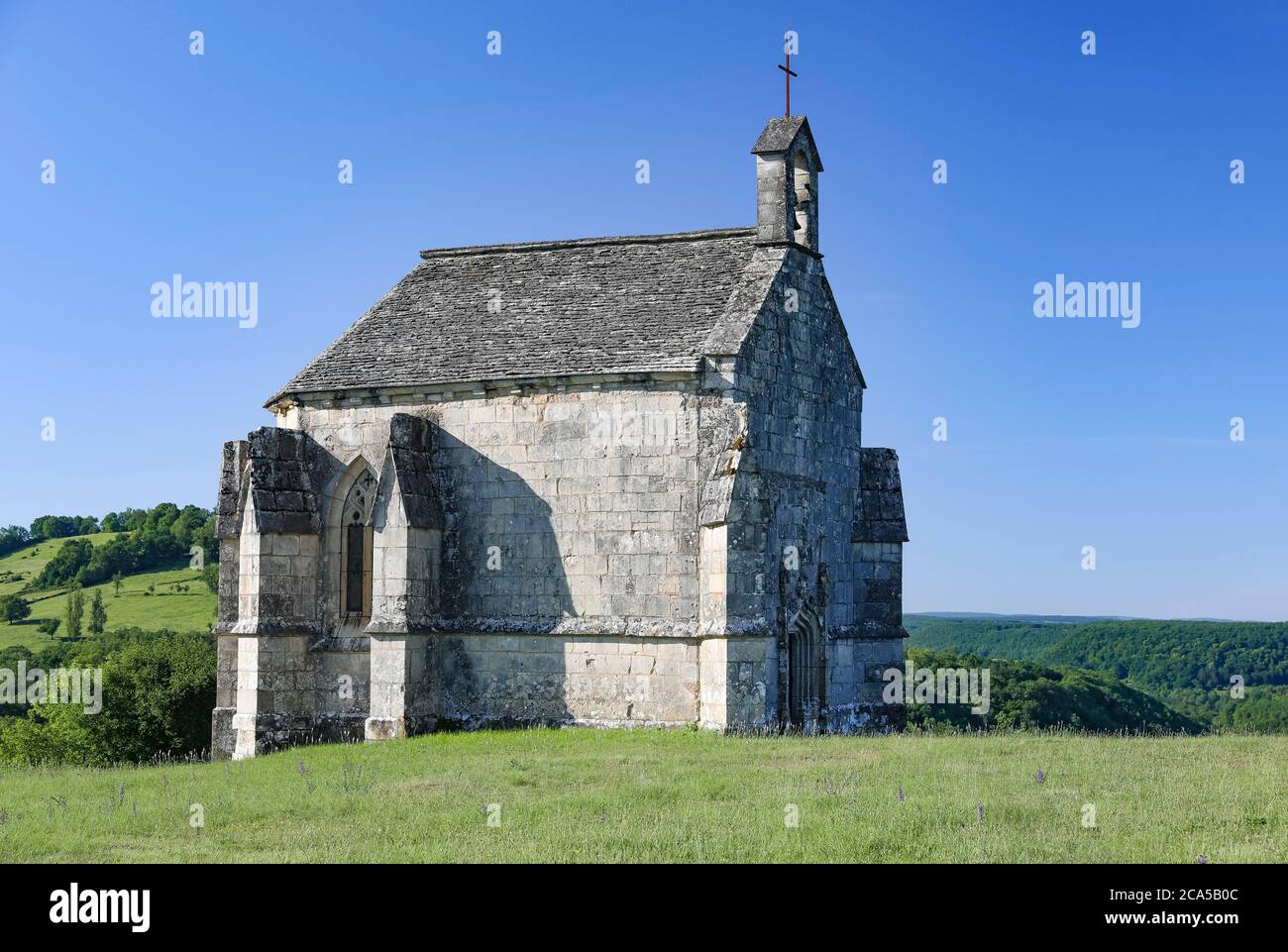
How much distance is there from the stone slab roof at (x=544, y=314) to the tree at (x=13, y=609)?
7499cm

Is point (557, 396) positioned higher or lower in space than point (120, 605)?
higher

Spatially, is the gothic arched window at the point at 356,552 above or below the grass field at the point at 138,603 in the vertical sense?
above

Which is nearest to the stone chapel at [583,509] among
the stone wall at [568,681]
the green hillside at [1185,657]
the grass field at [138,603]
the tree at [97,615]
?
the stone wall at [568,681]

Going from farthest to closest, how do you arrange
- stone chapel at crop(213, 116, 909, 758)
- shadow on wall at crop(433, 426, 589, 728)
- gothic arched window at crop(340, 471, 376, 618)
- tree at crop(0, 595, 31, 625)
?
tree at crop(0, 595, 31, 625) < gothic arched window at crop(340, 471, 376, 618) < shadow on wall at crop(433, 426, 589, 728) < stone chapel at crop(213, 116, 909, 758)

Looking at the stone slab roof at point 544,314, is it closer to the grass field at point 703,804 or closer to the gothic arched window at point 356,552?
the gothic arched window at point 356,552

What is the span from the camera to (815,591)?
28.7 m

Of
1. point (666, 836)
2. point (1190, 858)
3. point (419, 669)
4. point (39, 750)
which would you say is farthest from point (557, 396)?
point (39, 750)

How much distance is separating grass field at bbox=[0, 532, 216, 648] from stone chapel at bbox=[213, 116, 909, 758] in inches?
2096

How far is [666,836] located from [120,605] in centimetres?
8508

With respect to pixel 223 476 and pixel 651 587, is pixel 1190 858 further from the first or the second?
pixel 223 476

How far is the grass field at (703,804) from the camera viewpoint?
14.8 m

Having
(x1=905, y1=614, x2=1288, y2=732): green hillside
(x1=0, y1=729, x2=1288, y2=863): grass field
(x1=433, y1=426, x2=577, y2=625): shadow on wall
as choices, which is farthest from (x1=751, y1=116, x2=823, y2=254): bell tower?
(x1=905, y1=614, x2=1288, y2=732): green hillside

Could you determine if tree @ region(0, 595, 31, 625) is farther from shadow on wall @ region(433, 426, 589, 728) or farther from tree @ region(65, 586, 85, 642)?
shadow on wall @ region(433, 426, 589, 728)

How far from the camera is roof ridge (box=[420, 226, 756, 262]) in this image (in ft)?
97.7
